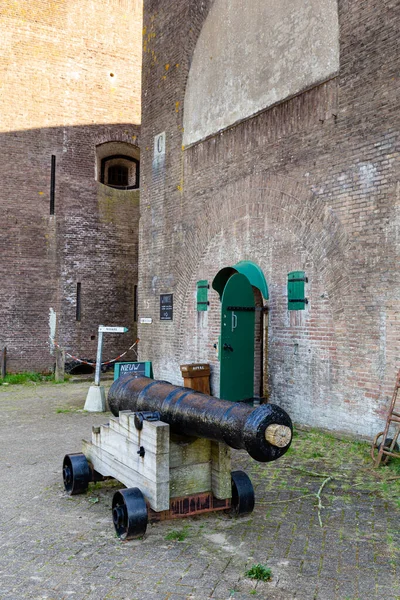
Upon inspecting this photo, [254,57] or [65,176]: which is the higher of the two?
[254,57]

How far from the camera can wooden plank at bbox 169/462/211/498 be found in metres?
4.19

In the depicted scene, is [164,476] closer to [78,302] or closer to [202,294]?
[202,294]

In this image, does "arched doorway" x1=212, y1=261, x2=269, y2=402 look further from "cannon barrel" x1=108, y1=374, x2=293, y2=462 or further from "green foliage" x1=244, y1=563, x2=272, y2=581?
"green foliage" x1=244, y1=563, x2=272, y2=581

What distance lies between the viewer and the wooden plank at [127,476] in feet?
13.1

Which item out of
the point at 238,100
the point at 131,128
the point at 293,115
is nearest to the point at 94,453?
the point at 293,115

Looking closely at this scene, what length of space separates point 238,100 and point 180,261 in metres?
3.41

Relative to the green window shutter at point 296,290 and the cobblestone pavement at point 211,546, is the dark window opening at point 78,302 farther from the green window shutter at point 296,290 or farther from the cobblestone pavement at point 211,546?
the cobblestone pavement at point 211,546

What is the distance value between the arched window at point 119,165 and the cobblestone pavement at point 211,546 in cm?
1238

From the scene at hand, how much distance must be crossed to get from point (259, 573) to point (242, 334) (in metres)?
5.42

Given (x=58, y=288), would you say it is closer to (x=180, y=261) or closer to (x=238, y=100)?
(x=180, y=261)

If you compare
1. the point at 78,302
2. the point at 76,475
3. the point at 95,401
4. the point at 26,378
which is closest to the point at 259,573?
the point at 76,475

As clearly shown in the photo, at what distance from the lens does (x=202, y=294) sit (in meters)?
10.5

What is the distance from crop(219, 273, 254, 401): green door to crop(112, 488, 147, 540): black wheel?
4457mm

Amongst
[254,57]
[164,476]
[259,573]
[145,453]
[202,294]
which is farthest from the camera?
[202,294]
